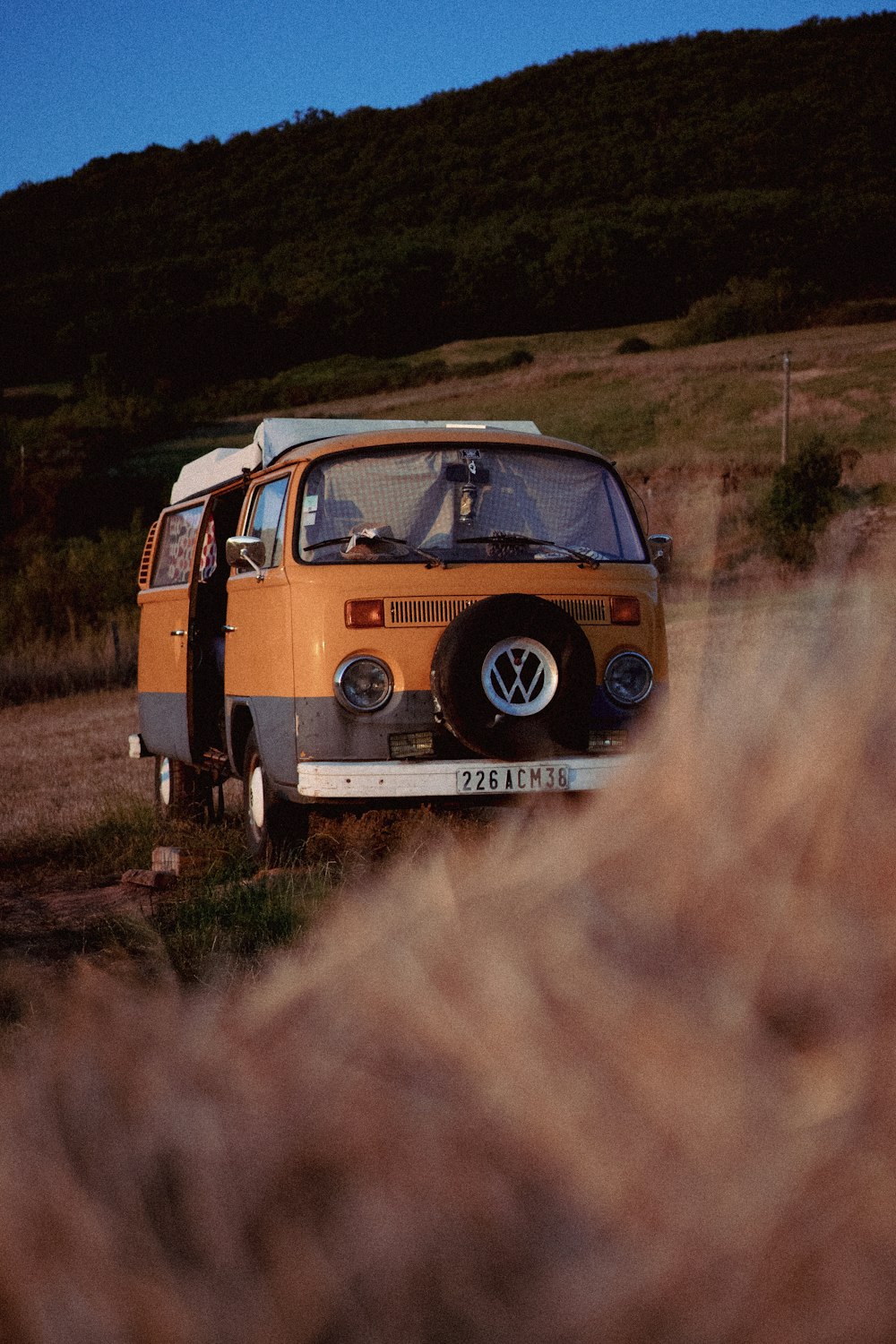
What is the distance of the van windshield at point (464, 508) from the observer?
6.25 meters

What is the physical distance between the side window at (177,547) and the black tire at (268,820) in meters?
1.84

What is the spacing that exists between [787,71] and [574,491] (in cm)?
10278

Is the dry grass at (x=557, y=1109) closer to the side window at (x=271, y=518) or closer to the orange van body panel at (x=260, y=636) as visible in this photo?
the orange van body panel at (x=260, y=636)

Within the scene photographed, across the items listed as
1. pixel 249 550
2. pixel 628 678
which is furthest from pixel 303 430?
pixel 628 678

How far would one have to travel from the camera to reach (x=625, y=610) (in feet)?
20.3

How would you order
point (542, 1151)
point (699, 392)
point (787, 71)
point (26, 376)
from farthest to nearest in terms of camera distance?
point (787, 71), point (26, 376), point (699, 392), point (542, 1151)

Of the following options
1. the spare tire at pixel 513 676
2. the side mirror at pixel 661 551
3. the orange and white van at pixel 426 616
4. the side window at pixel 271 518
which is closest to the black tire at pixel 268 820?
the orange and white van at pixel 426 616

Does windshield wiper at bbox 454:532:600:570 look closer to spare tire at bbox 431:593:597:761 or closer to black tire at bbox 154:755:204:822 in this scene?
spare tire at bbox 431:593:597:761

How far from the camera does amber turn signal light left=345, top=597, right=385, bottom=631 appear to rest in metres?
5.86

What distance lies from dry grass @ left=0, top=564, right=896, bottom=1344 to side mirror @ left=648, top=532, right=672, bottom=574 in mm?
5060

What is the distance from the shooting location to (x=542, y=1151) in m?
1.21

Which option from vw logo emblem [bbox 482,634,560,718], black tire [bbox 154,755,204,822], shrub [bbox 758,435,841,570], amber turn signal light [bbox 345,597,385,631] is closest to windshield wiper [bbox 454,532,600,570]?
amber turn signal light [bbox 345,597,385,631]

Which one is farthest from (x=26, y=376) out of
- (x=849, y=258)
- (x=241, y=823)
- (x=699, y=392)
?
(x=241, y=823)

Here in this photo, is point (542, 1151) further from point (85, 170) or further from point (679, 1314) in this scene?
point (85, 170)
